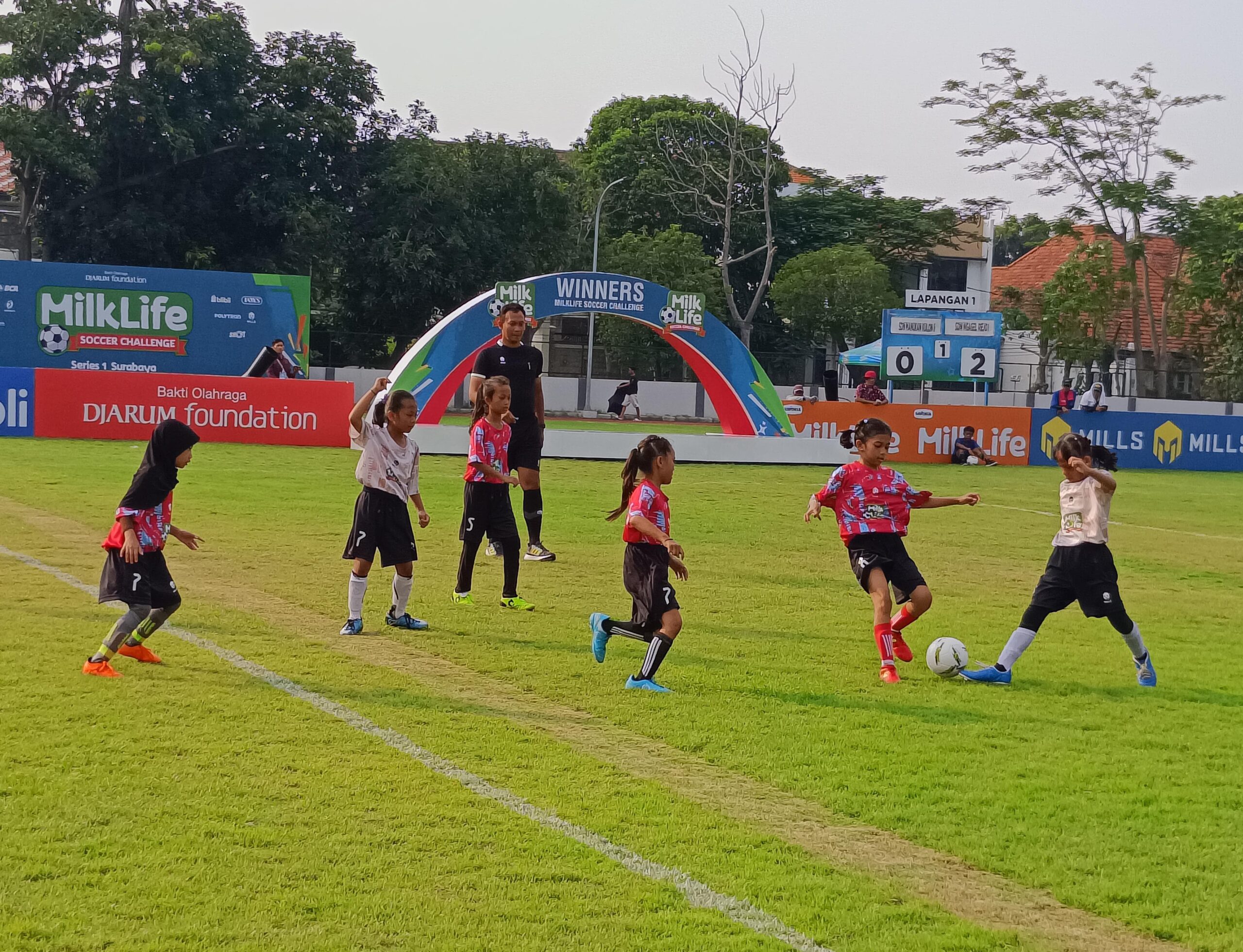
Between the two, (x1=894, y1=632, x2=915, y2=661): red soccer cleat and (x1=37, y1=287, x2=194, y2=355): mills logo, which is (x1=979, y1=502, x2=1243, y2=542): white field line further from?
(x1=37, y1=287, x2=194, y2=355): mills logo

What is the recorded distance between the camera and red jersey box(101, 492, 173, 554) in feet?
23.1

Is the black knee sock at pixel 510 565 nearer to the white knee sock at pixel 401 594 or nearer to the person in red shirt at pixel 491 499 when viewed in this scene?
the person in red shirt at pixel 491 499

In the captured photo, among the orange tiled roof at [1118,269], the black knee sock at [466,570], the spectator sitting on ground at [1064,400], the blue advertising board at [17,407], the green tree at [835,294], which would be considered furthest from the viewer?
the green tree at [835,294]

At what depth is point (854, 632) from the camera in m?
9.36

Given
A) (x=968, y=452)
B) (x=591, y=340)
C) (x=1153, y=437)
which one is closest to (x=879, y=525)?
(x=968, y=452)

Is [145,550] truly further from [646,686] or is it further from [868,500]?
[868,500]

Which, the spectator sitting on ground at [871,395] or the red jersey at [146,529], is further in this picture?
the spectator sitting on ground at [871,395]

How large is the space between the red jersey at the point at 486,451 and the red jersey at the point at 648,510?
2.35 metres

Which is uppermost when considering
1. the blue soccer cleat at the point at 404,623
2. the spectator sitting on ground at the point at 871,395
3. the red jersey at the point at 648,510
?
the spectator sitting on ground at the point at 871,395

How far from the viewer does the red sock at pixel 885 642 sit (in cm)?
784

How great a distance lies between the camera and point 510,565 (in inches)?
377

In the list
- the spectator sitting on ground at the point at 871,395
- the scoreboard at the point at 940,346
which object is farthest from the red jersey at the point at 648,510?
the scoreboard at the point at 940,346

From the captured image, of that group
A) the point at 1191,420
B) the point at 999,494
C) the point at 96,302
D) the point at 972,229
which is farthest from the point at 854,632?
the point at 972,229

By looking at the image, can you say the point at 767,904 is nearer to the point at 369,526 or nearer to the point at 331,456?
the point at 369,526
